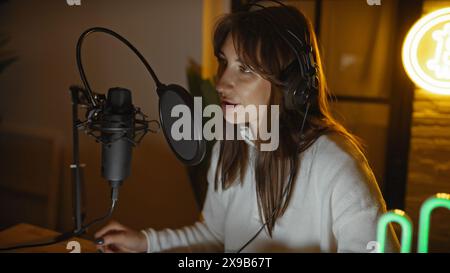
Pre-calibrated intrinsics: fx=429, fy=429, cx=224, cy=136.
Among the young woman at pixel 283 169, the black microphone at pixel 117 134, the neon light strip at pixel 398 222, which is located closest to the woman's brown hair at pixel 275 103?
the young woman at pixel 283 169

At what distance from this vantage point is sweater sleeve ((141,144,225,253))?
3.40 ft

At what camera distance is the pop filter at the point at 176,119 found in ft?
2.32

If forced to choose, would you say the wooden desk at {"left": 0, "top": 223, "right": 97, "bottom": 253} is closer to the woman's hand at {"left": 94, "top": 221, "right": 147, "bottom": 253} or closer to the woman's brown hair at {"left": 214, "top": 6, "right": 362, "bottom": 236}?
the woman's hand at {"left": 94, "top": 221, "right": 147, "bottom": 253}

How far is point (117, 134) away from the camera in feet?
2.38

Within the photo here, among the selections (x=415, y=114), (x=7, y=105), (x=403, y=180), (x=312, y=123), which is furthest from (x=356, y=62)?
(x=7, y=105)

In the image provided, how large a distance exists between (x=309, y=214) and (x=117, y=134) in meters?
0.43

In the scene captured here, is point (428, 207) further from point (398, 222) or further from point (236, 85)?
point (236, 85)

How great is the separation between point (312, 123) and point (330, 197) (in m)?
0.17

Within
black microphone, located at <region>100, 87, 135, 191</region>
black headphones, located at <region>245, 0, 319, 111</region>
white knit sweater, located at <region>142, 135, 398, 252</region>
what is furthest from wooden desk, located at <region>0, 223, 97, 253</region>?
black headphones, located at <region>245, 0, 319, 111</region>

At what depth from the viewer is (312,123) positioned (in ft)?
3.06

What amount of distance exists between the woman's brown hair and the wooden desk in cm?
35

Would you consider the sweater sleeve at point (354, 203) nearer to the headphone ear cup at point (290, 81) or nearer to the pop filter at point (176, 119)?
the headphone ear cup at point (290, 81)

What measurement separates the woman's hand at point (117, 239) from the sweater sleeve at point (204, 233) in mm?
51
